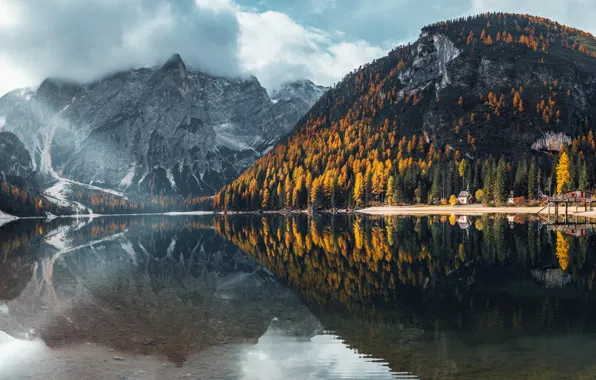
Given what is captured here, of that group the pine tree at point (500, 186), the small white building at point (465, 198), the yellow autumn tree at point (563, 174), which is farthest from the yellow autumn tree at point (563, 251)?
the small white building at point (465, 198)

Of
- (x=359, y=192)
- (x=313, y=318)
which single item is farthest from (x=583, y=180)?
(x=313, y=318)

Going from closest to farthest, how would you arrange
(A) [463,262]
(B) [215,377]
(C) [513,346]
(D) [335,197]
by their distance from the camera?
1. (B) [215,377]
2. (C) [513,346]
3. (A) [463,262]
4. (D) [335,197]

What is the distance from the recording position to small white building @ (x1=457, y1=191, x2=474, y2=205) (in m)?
152

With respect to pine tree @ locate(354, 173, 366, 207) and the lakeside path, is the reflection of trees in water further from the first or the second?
pine tree @ locate(354, 173, 366, 207)

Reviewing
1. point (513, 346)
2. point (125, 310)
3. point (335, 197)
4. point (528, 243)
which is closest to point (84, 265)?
point (125, 310)

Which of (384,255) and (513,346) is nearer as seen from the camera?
(513,346)

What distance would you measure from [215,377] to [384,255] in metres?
26.9

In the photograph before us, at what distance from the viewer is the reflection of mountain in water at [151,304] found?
18234 mm

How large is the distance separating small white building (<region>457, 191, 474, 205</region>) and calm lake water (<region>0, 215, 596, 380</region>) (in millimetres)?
118127

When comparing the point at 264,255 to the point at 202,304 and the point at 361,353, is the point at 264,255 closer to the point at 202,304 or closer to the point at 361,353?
the point at 202,304

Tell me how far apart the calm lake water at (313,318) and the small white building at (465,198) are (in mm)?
118127

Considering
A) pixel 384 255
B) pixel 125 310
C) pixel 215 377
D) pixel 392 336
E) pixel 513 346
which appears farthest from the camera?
pixel 384 255

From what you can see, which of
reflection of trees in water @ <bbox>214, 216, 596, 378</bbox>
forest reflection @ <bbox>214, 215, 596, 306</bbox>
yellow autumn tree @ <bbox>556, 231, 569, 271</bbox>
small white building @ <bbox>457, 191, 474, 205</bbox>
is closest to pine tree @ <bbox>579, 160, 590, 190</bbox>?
small white building @ <bbox>457, 191, 474, 205</bbox>

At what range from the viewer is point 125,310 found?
894 inches
